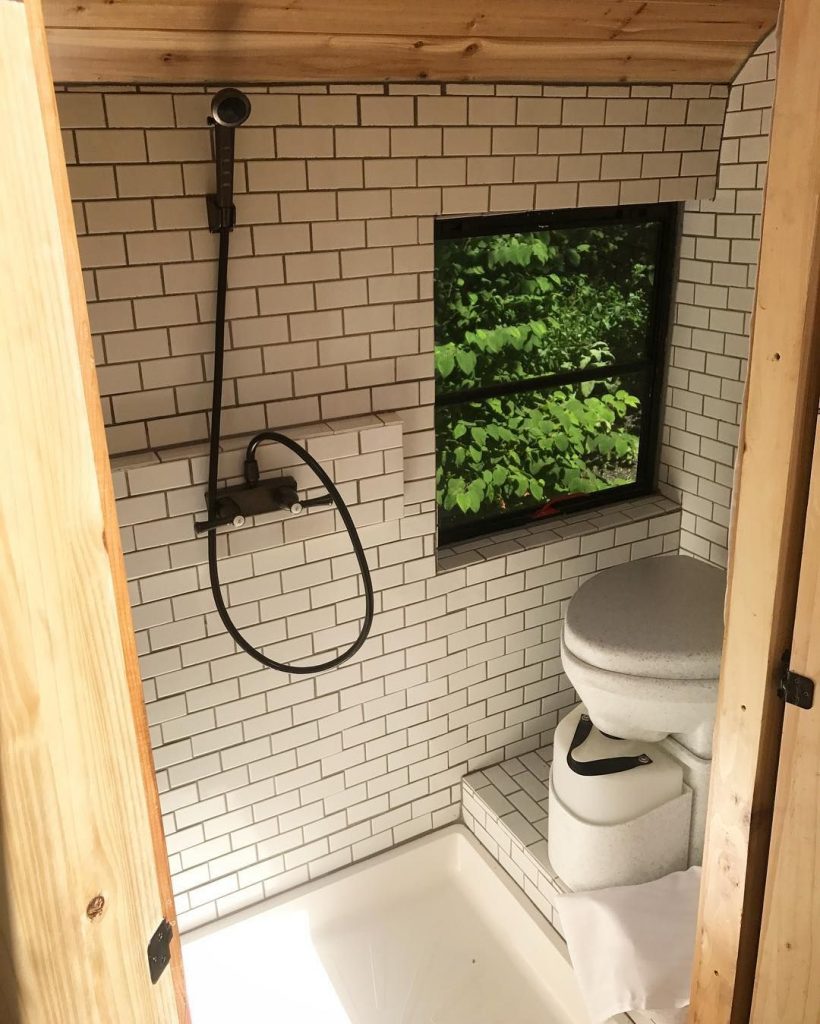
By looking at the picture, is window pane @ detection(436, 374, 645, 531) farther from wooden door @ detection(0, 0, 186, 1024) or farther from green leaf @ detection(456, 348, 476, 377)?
wooden door @ detection(0, 0, 186, 1024)

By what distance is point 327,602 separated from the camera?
216 centimetres

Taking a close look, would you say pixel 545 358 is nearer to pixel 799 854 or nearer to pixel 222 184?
pixel 222 184

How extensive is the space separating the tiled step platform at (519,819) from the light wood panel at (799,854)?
2.98 ft

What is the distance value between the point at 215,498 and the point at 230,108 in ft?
2.46

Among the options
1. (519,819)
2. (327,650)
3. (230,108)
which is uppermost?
(230,108)

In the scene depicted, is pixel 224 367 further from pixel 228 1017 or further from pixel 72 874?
pixel 228 1017

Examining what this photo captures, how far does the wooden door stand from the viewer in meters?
0.65

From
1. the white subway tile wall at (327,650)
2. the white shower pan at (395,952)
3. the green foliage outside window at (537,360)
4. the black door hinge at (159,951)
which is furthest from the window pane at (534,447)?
the black door hinge at (159,951)

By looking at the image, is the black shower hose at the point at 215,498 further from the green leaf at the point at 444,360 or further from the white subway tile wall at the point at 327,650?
the green leaf at the point at 444,360

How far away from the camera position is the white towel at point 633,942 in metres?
1.87

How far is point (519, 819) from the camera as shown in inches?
93.5

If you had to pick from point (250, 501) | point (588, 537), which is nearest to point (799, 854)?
point (250, 501)

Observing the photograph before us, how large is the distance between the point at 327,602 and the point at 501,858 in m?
0.87

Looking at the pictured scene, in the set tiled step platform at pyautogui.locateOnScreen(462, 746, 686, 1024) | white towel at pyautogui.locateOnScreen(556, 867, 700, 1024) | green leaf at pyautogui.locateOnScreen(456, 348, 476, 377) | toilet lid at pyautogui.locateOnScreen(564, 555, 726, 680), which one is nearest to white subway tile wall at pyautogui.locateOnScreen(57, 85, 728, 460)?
green leaf at pyautogui.locateOnScreen(456, 348, 476, 377)
